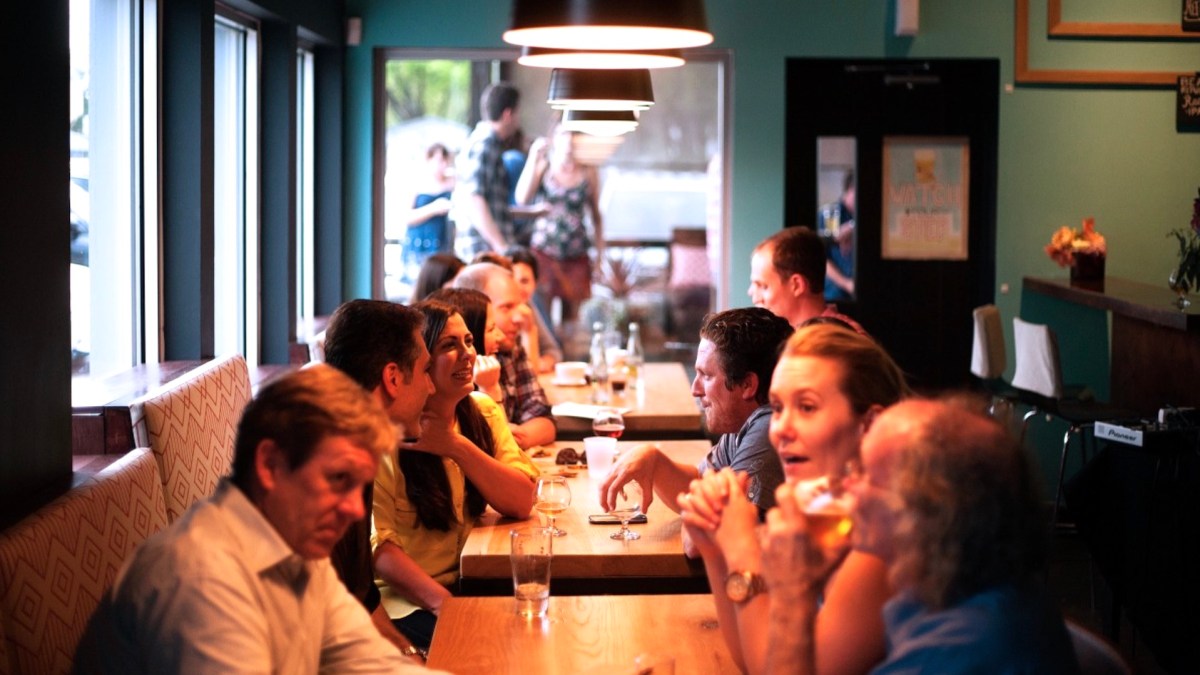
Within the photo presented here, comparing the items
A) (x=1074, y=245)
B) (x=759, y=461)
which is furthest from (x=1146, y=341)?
(x=759, y=461)

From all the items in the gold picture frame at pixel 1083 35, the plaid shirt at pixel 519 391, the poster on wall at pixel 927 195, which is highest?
the gold picture frame at pixel 1083 35

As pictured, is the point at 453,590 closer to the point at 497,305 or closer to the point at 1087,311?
the point at 497,305

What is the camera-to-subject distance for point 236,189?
6.23 metres

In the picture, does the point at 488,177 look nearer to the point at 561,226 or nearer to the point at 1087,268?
the point at 561,226

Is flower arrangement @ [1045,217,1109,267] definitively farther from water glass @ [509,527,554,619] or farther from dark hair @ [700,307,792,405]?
water glass @ [509,527,554,619]

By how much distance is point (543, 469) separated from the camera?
426cm

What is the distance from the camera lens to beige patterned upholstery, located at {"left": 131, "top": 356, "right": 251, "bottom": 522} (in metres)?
3.35

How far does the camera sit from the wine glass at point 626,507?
335 cm

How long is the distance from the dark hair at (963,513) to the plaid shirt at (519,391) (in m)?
3.33

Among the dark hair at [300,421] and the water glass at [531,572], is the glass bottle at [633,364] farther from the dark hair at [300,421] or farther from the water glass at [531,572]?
the dark hair at [300,421]

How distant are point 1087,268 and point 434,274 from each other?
3653 mm

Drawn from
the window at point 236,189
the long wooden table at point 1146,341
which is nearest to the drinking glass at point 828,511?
the long wooden table at point 1146,341

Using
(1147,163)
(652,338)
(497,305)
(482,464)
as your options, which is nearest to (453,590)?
(482,464)

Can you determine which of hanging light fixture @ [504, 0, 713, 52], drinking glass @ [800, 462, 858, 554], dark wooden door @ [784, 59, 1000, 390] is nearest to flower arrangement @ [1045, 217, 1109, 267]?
dark wooden door @ [784, 59, 1000, 390]
